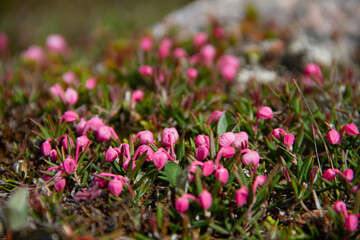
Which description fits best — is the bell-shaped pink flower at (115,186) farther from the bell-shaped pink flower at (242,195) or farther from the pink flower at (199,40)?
the pink flower at (199,40)

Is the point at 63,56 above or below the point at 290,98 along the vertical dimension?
above

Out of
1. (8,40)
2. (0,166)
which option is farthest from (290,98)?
(8,40)

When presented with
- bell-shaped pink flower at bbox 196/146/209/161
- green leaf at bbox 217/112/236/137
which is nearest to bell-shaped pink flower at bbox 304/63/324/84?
green leaf at bbox 217/112/236/137

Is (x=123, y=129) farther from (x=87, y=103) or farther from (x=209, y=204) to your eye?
(x=209, y=204)

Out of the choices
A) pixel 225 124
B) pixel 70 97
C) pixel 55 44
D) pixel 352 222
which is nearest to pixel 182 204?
pixel 225 124

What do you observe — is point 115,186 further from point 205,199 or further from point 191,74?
point 191,74

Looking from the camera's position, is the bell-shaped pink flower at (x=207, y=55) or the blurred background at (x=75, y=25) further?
the blurred background at (x=75, y=25)

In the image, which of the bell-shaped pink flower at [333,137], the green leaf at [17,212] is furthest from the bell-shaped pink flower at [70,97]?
the bell-shaped pink flower at [333,137]
